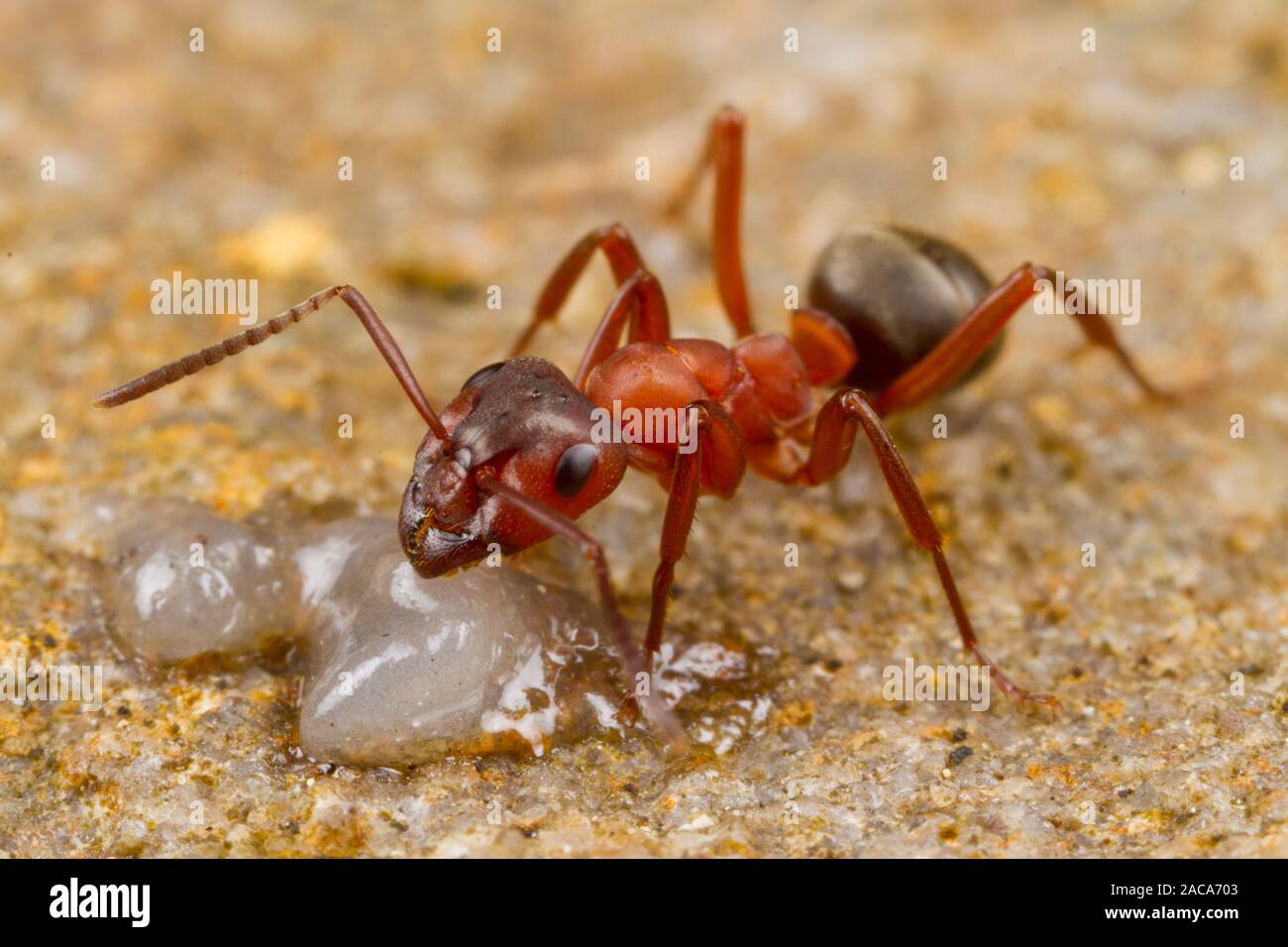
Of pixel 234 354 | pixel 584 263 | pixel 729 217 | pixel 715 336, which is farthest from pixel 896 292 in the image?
pixel 234 354

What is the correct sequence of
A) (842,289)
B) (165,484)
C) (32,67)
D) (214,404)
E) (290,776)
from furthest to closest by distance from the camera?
(32,67) → (842,289) → (214,404) → (165,484) → (290,776)

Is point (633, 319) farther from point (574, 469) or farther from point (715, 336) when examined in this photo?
point (574, 469)

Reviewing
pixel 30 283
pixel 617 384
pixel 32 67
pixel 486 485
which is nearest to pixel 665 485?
pixel 617 384

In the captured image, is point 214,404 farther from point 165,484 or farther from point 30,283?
point 30,283

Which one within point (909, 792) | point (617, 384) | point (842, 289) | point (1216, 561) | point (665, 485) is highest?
point (842, 289)

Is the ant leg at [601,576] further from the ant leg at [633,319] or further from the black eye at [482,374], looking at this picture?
the ant leg at [633,319]

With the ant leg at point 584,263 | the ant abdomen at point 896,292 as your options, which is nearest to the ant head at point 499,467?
the ant leg at point 584,263

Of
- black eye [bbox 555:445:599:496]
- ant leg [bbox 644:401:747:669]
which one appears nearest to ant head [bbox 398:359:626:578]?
black eye [bbox 555:445:599:496]
